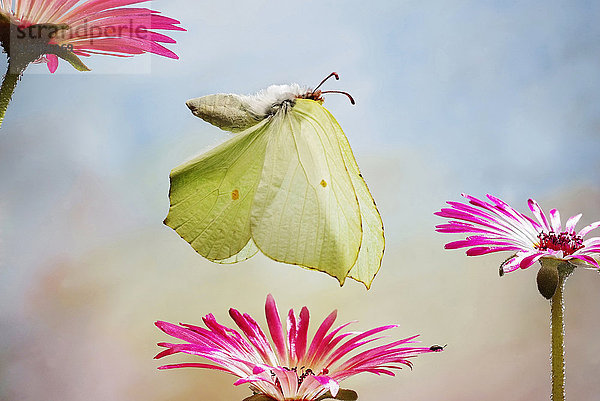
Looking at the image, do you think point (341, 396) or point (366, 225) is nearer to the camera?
point (341, 396)

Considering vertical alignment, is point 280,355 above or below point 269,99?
below

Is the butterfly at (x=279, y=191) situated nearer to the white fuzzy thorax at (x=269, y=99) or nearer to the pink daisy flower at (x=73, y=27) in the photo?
the white fuzzy thorax at (x=269, y=99)

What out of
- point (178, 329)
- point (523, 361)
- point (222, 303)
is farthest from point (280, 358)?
point (523, 361)

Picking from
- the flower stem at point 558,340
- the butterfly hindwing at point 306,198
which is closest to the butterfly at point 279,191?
the butterfly hindwing at point 306,198

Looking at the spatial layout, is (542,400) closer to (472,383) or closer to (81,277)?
(472,383)

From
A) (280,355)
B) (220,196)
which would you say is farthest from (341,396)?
(220,196)

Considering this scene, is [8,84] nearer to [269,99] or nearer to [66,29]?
[66,29]
